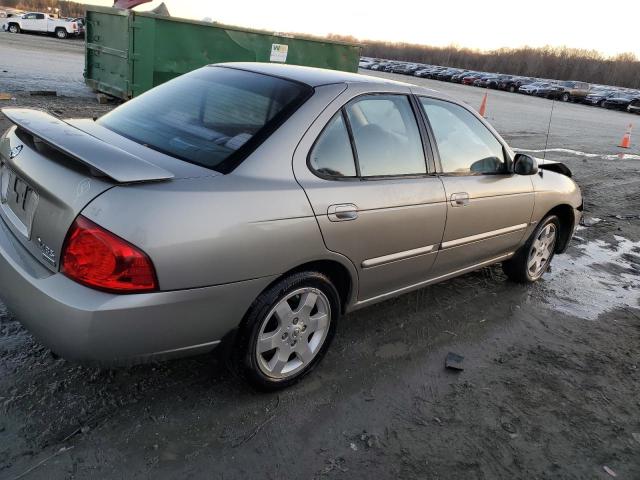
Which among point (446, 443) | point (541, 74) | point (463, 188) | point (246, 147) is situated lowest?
point (446, 443)

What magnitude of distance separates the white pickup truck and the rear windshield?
42.5m

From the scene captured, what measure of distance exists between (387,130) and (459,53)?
116 m

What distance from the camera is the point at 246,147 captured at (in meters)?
2.67

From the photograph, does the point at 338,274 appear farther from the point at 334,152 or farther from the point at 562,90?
the point at 562,90

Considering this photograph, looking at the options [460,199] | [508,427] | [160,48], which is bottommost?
[508,427]

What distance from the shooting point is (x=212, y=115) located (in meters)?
3.03

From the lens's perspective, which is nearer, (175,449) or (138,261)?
(138,261)

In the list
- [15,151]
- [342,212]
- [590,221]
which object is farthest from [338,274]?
[590,221]

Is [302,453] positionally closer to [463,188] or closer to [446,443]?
[446,443]

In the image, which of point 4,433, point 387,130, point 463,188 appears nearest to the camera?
point 4,433

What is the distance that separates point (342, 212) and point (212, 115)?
0.92 metres

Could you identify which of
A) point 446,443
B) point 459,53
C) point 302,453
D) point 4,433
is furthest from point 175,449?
point 459,53

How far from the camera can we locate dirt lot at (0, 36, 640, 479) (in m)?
2.44

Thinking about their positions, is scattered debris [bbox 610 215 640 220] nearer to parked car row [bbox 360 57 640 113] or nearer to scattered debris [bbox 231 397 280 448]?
scattered debris [bbox 231 397 280 448]
